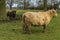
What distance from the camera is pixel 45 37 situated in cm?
1161

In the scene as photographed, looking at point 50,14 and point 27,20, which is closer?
point 27,20

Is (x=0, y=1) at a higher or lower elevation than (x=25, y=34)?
higher

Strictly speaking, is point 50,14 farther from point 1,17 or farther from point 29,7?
point 29,7

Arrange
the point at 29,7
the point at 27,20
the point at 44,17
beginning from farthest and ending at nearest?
1. the point at 29,7
2. the point at 44,17
3. the point at 27,20

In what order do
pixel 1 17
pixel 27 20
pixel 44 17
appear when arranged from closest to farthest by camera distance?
pixel 27 20 → pixel 44 17 → pixel 1 17

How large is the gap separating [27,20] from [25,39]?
4.71 ft

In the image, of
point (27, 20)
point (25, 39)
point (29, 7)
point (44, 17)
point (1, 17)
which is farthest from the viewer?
point (29, 7)

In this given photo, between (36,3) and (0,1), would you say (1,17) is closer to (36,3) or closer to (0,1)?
(0,1)

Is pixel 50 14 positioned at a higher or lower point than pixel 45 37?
higher

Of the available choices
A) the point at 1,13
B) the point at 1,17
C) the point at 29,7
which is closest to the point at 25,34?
the point at 1,17

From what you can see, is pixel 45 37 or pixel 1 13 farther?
pixel 1 13

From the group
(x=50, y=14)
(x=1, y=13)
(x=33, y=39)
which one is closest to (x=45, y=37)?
(x=33, y=39)

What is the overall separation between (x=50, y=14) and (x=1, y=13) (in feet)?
30.5

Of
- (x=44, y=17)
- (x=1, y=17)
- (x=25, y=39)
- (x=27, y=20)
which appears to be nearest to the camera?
(x=25, y=39)
